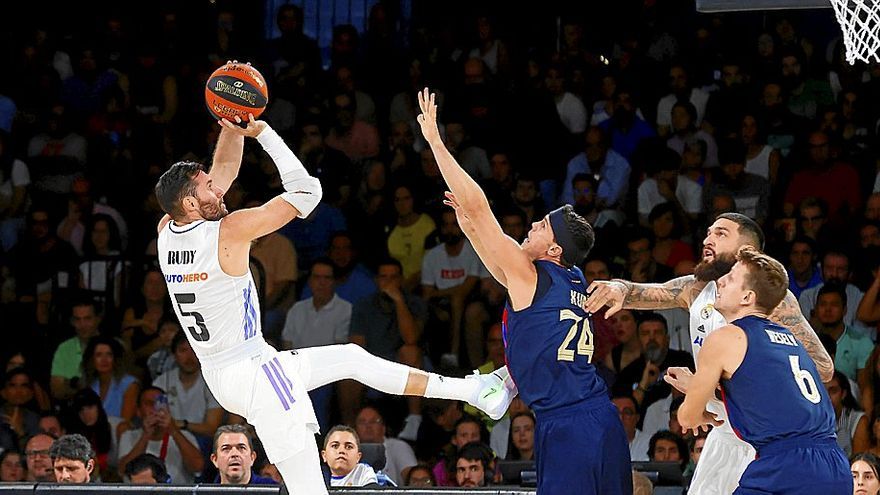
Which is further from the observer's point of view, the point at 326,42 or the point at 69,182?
the point at 326,42

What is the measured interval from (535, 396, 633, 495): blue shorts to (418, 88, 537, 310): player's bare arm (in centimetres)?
63

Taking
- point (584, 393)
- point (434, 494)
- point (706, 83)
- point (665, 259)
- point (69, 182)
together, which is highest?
point (706, 83)

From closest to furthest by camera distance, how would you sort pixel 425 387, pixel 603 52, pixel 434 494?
pixel 425 387 → pixel 434 494 → pixel 603 52

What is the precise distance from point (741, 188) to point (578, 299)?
5.43 meters

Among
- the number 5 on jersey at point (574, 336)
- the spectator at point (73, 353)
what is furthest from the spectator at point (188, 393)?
the number 5 on jersey at point (574, 336)

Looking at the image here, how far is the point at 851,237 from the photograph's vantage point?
12.2m

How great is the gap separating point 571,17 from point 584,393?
27.1 ft

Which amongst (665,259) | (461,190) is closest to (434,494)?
(461,190)

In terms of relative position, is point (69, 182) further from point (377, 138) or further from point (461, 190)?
point (461, 190)

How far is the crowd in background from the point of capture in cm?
1162

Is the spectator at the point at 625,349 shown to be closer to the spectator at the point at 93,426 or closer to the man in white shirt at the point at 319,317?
the man in white shirt at the point at 319,317

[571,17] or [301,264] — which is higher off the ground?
[571,17]

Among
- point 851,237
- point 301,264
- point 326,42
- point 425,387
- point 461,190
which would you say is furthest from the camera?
point 326,42

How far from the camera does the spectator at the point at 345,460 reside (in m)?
9.74
